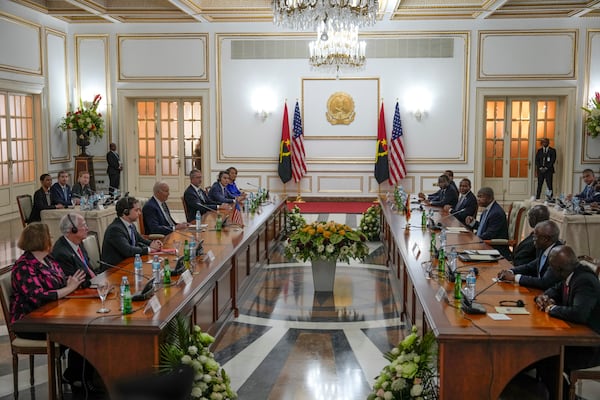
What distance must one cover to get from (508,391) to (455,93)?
35.4 ft

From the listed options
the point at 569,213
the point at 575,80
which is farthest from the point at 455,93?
the point at 569,213

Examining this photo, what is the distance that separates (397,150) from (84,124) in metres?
6.39

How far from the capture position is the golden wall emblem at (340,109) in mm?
14414

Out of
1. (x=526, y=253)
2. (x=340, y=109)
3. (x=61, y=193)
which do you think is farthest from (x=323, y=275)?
(x=340, y=109)

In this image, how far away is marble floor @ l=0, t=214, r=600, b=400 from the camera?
15.5ft

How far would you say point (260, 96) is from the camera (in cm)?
1452

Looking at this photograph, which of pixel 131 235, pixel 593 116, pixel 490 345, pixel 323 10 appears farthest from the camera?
pixel 593 116

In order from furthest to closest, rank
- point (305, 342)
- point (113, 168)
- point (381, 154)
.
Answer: point (113, 168) < point (381, 154) < point (305, 342)

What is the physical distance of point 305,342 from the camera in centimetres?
579

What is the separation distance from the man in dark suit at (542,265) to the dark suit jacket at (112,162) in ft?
35.3

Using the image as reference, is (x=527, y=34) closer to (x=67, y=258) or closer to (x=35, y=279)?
(x=67, y=258)

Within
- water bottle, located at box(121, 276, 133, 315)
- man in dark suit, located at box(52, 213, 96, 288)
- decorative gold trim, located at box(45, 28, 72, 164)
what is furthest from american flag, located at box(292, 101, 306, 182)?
water bottle, located at box(121, 276, 133, 315)

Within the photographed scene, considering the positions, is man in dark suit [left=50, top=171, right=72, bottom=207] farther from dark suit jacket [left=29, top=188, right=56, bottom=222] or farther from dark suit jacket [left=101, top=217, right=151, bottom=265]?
dark suit jacket [left=101, top=217, right=151, bottom=265]

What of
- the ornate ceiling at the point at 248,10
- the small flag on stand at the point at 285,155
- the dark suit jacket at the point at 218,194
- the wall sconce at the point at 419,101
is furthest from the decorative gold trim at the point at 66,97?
the wall sconce at the point at 419,101
